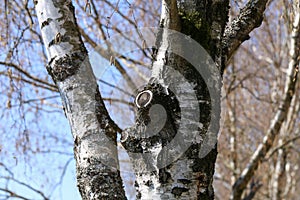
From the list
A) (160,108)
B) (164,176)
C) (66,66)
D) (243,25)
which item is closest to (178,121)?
(160,108)

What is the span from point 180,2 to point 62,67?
46 cm

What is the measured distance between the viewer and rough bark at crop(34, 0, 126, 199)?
5.11 ft

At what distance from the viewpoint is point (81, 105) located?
163 centimetres

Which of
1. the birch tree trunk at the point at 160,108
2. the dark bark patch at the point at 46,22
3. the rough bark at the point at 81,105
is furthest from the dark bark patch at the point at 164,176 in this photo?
the dark bark patch at the point at 46,22

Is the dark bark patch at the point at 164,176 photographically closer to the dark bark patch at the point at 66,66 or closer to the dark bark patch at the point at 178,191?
the dark bark patch at the point at 178,191

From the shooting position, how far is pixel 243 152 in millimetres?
7461

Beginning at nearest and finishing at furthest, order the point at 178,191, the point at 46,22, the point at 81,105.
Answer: the point at 178,191
the point at 81,105
the point at 46,22

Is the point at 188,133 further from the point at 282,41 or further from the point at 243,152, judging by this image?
the point at 243,152

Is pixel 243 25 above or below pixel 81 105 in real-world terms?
above

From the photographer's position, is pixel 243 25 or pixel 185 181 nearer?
pixel 185 181

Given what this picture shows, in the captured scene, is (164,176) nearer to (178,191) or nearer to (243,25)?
(178,191)

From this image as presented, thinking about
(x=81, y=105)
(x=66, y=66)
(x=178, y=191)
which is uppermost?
(x=66, y=66)

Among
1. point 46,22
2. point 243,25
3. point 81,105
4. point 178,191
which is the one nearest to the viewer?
point 178,191

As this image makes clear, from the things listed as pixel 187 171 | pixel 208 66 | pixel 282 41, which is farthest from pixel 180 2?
pixel 282 41
